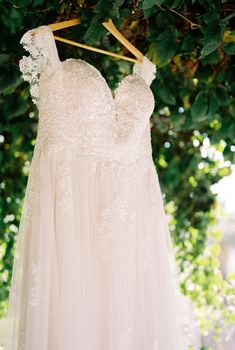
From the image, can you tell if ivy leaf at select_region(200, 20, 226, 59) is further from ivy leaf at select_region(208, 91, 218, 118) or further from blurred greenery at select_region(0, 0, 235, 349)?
ivy leaf at select_region(208, 91, 218, 118)

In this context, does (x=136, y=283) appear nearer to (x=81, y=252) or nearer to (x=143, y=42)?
(x=81, y=252)

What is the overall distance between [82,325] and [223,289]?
1465 millimetres

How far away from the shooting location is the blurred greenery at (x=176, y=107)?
1.48 meters

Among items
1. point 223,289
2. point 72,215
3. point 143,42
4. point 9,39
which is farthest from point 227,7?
point 223,289

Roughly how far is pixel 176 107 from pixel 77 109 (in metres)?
0.75

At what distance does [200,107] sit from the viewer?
5.55 ft

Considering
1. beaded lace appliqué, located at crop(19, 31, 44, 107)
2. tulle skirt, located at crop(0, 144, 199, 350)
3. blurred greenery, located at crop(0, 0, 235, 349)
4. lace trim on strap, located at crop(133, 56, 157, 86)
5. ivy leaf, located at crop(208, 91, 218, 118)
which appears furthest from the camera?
ivy leaf, located at crop(208, 91, 218, 118)

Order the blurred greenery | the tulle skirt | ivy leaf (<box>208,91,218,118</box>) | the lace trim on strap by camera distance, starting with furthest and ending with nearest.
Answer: ivy leaf (<box>208,91,218,118</box>)
the lace trim on strap
the blurred greenery
the tulle skirt

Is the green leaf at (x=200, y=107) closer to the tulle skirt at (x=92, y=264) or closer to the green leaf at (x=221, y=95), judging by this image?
the green leaf at (x=221, y=95)

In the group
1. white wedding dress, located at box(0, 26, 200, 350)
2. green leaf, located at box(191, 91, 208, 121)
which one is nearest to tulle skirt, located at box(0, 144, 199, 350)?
white wedding dress, located at box(0, 26, 200, 350)

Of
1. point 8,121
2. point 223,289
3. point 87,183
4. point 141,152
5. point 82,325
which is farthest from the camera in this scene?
point 223,289

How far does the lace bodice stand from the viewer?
132cm

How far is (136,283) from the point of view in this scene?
1386 millimetres

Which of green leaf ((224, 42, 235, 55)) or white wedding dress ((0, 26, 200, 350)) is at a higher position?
green leaf ((224, 42, 235, 55))
